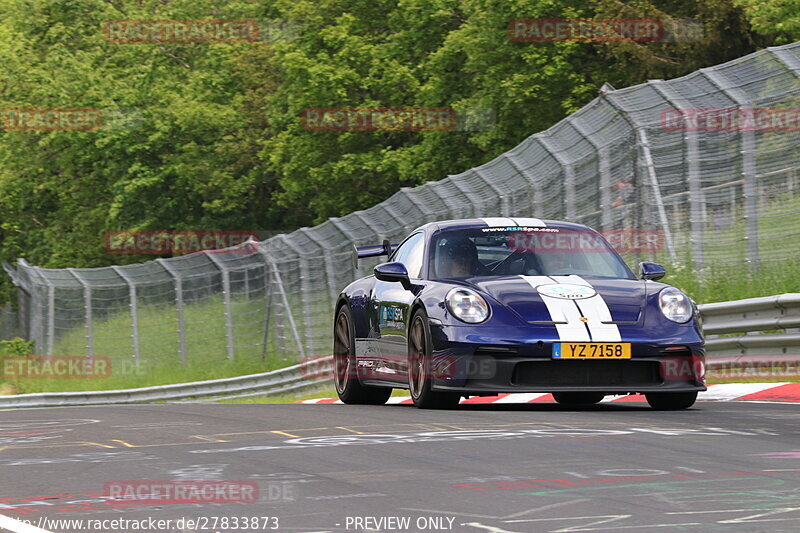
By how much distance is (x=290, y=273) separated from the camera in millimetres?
23391

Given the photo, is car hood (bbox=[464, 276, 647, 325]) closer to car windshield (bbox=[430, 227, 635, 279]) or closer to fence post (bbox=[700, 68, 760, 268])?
car windshield (bbox=[430, 227, 635, 279])

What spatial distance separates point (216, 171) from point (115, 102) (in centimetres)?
470

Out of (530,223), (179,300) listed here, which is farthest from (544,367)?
(179,300)

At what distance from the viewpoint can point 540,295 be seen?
9617 millimetres

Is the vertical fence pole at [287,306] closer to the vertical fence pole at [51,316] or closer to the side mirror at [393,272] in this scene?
the vertical fence pole at [51,316]

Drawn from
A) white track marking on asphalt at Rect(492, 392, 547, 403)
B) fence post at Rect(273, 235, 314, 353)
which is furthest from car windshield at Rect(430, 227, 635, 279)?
fence post at Rect(273, 235, 314, 353)

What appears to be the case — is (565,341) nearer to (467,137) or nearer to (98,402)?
(98,402)

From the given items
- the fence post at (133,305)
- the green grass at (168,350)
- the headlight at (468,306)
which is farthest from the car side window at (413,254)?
the fence post at (133,305)

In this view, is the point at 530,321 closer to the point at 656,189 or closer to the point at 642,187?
the point at 656,189

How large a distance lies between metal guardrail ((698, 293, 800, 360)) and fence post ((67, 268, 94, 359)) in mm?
18597

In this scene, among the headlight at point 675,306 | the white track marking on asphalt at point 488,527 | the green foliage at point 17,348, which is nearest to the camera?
the white track marking on asphalt at point 488,527

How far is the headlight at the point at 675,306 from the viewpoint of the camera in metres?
9.71

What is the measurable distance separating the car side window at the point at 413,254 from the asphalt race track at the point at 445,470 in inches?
54.4

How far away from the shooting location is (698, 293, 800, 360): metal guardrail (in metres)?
11.6
